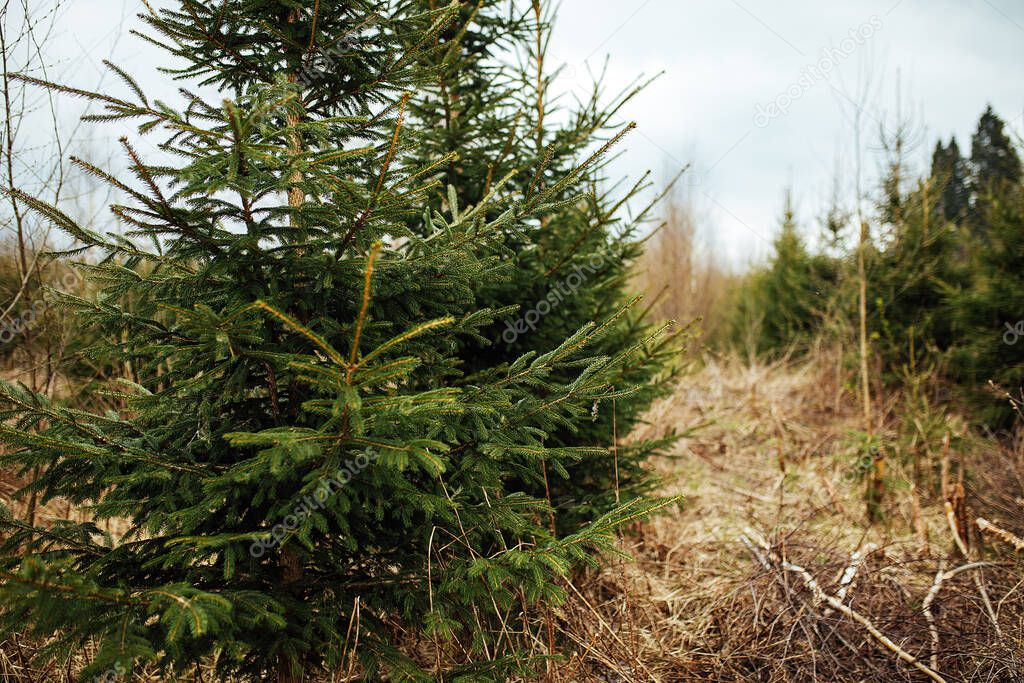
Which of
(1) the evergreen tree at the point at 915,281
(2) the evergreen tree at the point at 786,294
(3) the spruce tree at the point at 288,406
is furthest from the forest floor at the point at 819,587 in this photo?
(2) the evergreen tree at the point at 786,294

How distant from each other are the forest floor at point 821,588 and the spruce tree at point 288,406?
0.79 metres

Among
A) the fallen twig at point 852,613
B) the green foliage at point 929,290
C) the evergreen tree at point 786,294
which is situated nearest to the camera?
the fallen twig at point 852,613

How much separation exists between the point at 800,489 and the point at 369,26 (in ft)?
19.4

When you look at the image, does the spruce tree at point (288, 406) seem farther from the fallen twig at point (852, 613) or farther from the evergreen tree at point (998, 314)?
the evergreen tree at point (998, 314)

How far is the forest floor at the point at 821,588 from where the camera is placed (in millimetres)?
2561

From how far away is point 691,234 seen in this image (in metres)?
14.5

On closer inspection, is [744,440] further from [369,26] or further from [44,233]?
[44,233]

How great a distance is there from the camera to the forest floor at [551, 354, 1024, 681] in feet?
8.40

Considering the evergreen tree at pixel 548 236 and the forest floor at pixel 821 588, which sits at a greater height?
the evergreen tree at pixel 548 236

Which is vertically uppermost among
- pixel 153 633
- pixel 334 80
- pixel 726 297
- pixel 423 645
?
pixel 726 297

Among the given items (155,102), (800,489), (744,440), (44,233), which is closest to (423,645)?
(155,102)

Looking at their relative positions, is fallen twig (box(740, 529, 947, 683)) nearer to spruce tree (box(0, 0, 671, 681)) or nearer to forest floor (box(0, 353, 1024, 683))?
forest floor (box(0, 353, 1024, 683))

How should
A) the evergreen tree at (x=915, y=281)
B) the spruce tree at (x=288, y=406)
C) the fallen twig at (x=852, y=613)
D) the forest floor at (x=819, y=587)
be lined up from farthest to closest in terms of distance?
the evergreen tree at (x=915, y=281), the forest floor at (x=819, y=587), the fallen twig at (x=852, y=613), the spruce tree at (x=288, y=406)

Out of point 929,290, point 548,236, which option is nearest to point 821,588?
point 548,236
